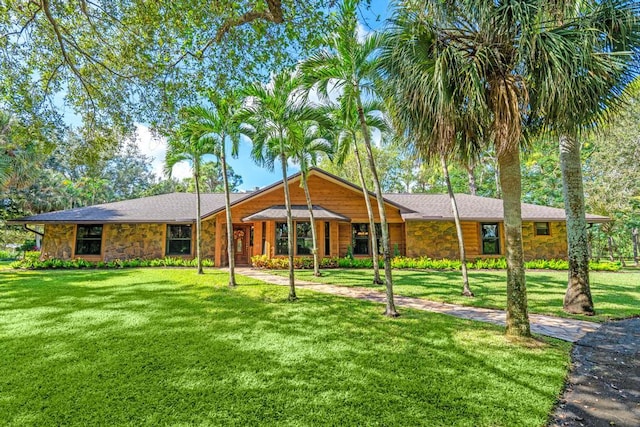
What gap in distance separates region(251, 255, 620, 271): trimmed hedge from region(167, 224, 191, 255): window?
4.33 m

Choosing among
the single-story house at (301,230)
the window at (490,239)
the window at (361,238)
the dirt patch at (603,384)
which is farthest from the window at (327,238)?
the dirt patch at (603,384)

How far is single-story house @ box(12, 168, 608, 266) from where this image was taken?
53.0ft

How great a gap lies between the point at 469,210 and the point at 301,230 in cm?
941

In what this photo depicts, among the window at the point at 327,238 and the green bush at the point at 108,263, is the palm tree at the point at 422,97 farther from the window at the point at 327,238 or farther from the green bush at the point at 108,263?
the green bush at the point at 108,263

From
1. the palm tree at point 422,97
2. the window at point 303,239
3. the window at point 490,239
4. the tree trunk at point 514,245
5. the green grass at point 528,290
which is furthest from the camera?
the window at point 490,239

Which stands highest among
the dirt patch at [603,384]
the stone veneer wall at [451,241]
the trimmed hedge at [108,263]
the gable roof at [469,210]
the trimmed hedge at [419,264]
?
the gable roof at [469,210]

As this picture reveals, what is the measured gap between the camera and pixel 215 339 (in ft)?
16.8

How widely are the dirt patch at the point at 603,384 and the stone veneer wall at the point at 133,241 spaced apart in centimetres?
1774

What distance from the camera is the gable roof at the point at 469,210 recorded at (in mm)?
15938

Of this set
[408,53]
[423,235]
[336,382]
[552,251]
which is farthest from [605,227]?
[336,382]

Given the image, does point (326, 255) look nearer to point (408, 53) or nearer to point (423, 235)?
point (423, 235)

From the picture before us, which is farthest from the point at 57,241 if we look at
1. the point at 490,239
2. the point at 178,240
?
the point at 490,239

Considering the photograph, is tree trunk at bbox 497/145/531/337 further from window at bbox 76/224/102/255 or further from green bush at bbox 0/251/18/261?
green bush at bbox 0/251/18/261

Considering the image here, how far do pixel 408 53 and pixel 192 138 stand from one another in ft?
23.8
